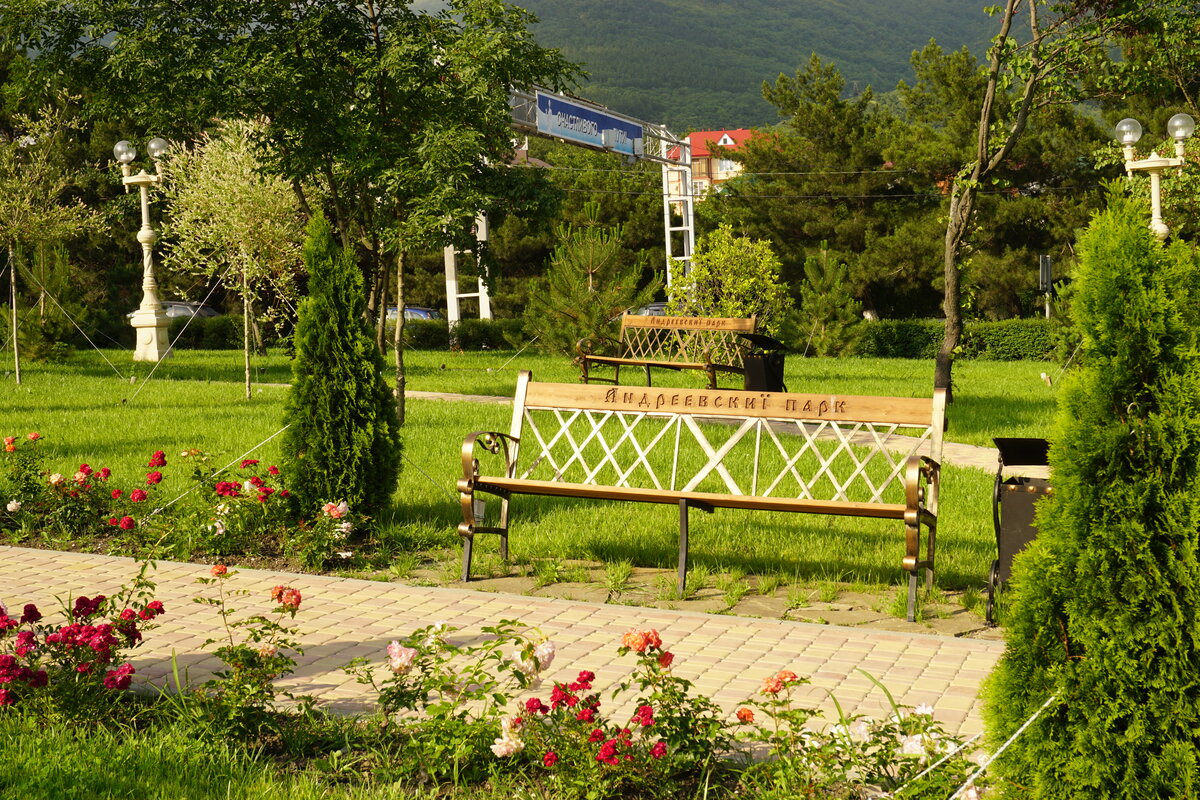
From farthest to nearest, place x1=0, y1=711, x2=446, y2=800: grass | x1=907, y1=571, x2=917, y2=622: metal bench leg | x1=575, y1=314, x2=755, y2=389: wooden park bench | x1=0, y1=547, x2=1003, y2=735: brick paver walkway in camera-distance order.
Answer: x1=575, y1=314, x2=755, y2=389: wooden park bench → x1=907, y1=571, x2=917, y2=622: metal bench leg → x1=0, y1=547, x2=1003, y2=735: brick paver walkway → x1=0, y1=711, x2=446, y2=800: grass

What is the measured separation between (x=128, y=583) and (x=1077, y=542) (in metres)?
4.93

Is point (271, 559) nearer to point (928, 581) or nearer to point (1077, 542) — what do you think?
point (928, 581)

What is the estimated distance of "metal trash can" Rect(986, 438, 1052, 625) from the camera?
5.16 meters

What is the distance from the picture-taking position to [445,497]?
8070 mm

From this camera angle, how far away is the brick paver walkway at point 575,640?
4324mm

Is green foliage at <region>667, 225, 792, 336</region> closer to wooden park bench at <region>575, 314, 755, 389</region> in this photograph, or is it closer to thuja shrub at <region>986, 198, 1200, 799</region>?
wooden park bench at <region>575, 314, 755, 389</region>

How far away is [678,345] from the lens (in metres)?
16.8

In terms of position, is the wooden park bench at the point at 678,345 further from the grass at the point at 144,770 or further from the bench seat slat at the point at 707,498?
the grass at the point at 144,770

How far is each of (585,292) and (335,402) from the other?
13.2m

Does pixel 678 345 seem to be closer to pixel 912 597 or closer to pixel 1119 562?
pixel 912 597

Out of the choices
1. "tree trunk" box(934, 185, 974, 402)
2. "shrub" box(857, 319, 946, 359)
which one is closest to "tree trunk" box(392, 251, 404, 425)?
"tree trunk" box(934, 185, 974, 402)

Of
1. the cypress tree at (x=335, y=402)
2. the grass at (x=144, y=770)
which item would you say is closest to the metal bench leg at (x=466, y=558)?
the cypress tree at (x=335, y=402)

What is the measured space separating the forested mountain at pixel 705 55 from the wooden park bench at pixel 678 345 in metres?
122

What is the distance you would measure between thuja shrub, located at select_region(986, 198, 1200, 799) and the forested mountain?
13619 centimetres
